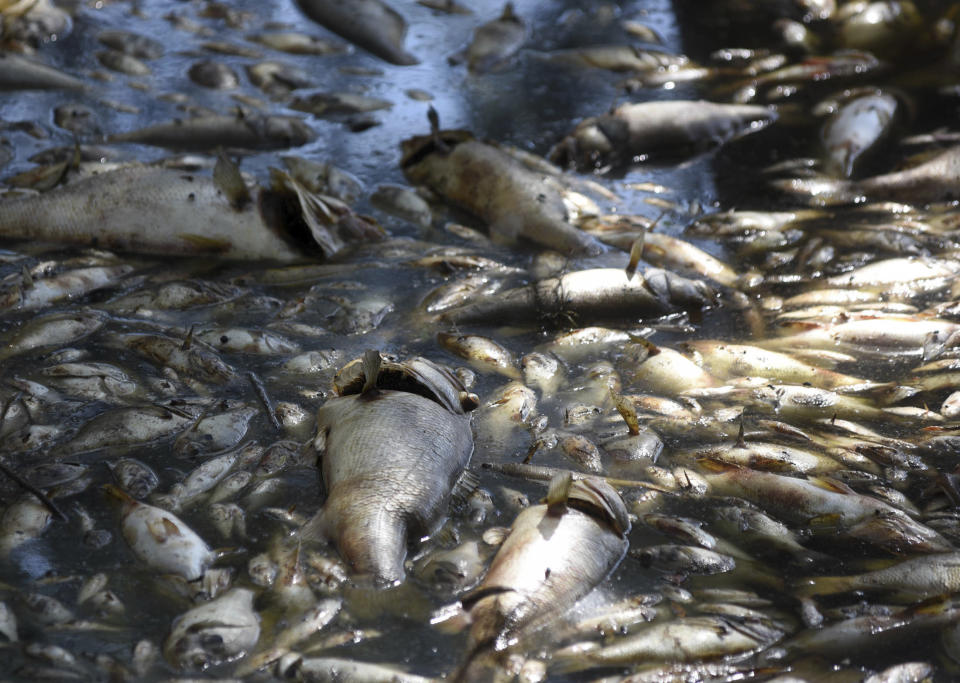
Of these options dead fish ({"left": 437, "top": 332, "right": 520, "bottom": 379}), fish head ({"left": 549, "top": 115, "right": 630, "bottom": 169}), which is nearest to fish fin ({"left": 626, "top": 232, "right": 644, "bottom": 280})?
dead fish ({"left": 437, "top": 332, "right": 520, "bottom": 379})

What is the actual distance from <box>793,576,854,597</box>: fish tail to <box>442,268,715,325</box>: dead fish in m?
2.13

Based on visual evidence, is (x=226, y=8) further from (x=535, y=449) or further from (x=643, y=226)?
(x=535, y=449)

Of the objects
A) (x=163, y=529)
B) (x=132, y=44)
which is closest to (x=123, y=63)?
(x=132, y=44)

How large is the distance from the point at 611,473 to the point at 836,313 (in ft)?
6.41

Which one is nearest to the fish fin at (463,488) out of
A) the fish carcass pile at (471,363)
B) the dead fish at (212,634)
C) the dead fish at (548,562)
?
the fish carcass pile at (471,363)

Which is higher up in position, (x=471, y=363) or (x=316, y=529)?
(x=316, y=529)

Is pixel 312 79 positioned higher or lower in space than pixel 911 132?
lower

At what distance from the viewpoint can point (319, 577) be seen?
3.13 meters

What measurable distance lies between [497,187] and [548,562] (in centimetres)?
365

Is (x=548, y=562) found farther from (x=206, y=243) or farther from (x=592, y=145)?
(x=592, y=145)

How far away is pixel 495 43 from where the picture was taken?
29.6ft

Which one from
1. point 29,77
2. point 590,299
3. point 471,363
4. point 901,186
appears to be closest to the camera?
point 471,363

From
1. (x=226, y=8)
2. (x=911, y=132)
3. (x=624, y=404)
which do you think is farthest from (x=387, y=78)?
(x=624, y=404)

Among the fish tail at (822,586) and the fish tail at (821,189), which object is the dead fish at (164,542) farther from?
the fish tail at (821,189)
